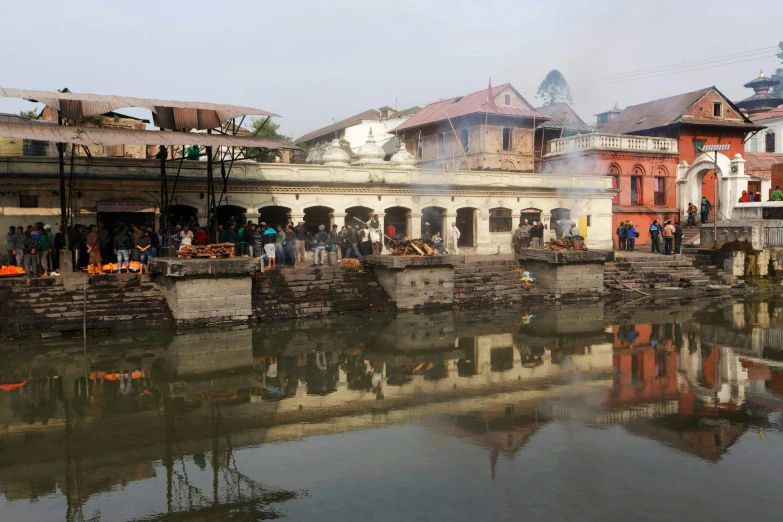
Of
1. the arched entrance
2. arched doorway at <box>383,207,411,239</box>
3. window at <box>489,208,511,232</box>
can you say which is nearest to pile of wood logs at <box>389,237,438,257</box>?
arched doorway at <box>383,207,411,239</box>

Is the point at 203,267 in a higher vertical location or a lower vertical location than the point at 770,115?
lower

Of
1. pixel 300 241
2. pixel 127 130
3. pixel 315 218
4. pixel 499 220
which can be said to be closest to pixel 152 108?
pixel 127 130

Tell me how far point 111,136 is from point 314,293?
6541mm

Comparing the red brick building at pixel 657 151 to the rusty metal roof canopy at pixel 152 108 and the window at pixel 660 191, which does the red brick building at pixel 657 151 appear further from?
the rusty metal roof canopy at pixel 152 108

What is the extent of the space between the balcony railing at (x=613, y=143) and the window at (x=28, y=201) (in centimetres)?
2273

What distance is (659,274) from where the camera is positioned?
78.2 ft

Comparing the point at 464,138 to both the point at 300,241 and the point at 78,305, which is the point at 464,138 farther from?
the point at 78,305

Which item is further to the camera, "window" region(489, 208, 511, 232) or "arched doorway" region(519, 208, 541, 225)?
"arched doorway" region(519, 208, 541, 225)

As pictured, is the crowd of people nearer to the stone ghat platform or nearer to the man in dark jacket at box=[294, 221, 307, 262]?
the stone ghat platform

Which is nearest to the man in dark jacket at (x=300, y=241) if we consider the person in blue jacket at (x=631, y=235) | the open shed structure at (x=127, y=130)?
the open shed structure at (x=127, y=130)

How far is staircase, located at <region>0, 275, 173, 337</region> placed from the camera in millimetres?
15352

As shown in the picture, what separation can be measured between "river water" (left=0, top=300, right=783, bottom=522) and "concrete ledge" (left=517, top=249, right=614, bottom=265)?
17.5ft

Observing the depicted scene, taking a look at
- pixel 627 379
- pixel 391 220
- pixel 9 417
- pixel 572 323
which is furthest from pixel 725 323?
pixel 9 417

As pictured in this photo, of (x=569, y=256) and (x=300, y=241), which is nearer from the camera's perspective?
(x=569, y=256)
